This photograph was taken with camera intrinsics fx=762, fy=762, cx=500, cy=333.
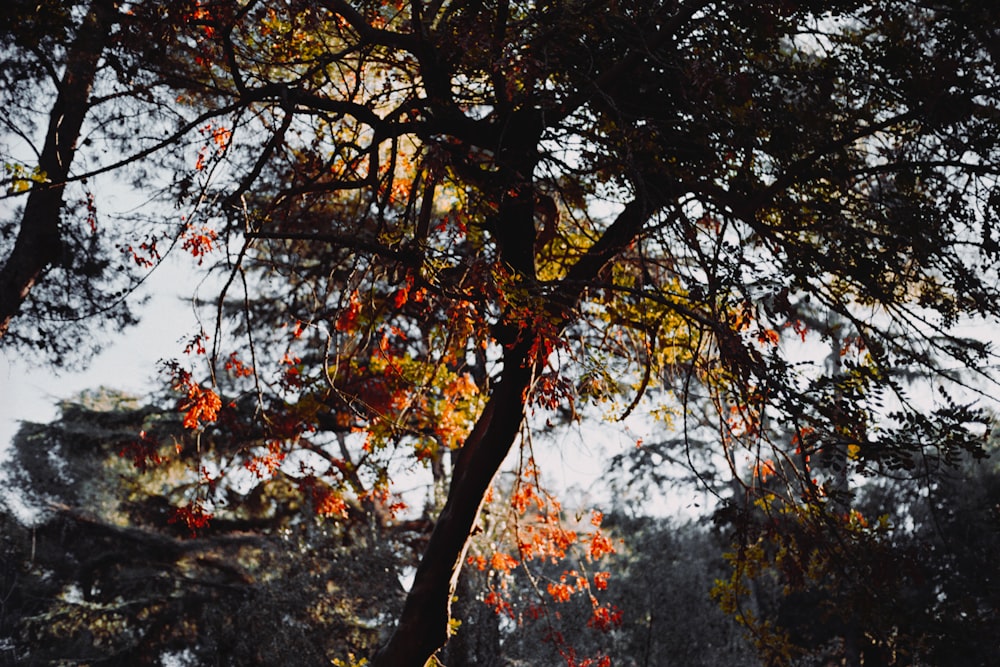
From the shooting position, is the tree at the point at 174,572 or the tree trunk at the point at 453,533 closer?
the tree trunk at the point at 453,533

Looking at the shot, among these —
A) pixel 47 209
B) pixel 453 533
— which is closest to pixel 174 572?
pixel 47 209

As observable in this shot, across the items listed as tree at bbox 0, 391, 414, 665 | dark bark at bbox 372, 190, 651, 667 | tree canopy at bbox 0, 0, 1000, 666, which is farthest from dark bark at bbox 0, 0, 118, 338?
dark bark at bbox 372, 190, 651, 667

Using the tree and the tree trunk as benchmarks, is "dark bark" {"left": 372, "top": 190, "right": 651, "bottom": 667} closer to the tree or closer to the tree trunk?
the tree trunk

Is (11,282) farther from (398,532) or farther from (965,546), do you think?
(965,546)

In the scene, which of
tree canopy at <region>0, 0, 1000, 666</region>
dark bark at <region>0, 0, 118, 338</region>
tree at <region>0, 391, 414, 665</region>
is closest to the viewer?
tree canopy at <region>0, 0, 1000, 666</region>

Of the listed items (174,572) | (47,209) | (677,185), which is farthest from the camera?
(174,572)

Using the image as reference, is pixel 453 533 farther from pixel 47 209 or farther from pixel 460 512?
pixel 47 209

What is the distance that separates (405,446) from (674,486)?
9871 mm

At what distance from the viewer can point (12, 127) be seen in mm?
7285

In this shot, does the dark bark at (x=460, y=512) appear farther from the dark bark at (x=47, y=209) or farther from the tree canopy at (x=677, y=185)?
the dark bark at (x=47, y=209)

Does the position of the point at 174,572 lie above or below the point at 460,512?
above

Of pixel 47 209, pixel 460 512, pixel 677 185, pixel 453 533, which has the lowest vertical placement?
pixel 453 533

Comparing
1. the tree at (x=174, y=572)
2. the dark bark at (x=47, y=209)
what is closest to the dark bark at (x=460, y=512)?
the dark bark at (x=47, y=209)

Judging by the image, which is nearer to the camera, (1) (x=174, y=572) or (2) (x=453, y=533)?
(2) (x=453, y=533)
